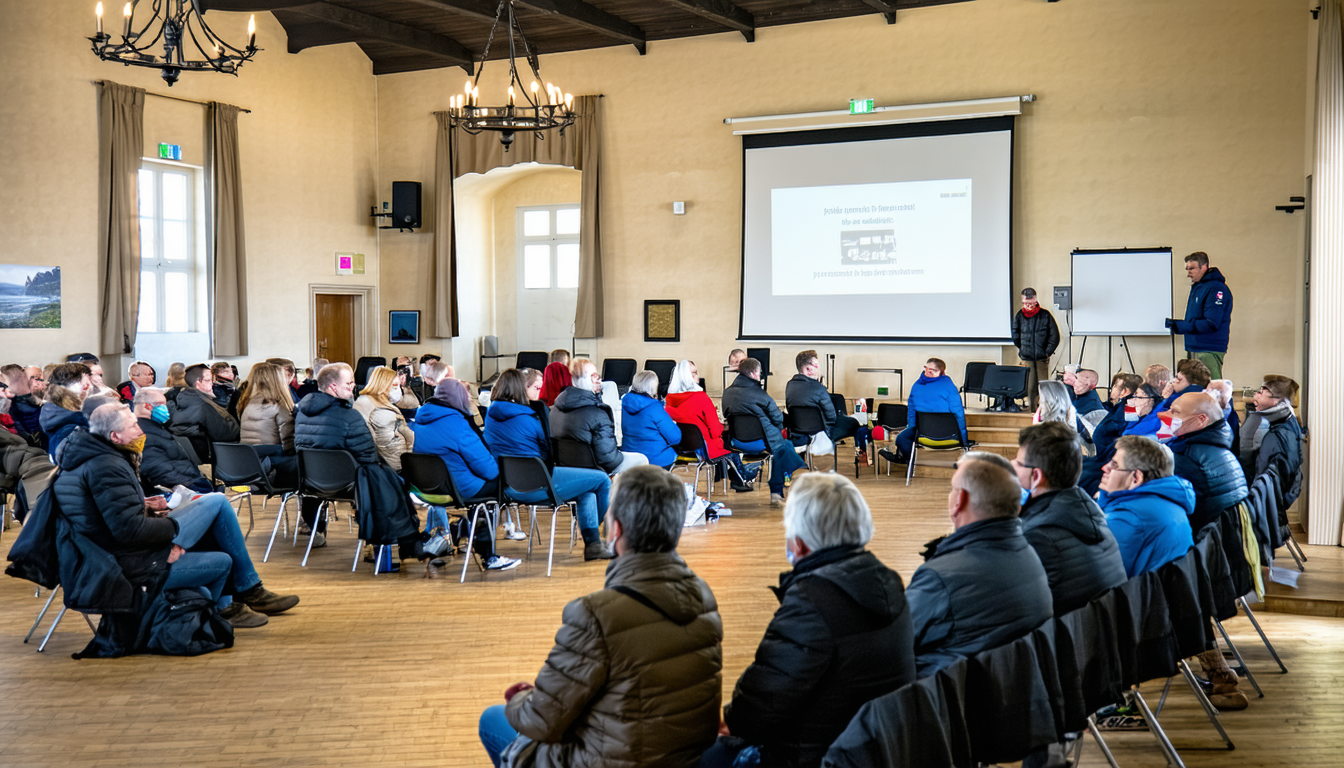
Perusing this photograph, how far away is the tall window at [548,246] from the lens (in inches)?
588

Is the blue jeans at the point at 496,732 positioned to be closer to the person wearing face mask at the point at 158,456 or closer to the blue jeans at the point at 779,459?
the person wearing face mask at the point at 158,456

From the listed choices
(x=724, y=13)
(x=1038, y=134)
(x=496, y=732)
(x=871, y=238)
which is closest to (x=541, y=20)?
(x=724, y=13)

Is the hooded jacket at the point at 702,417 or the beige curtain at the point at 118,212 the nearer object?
the hooded jacket at the point at 702,417

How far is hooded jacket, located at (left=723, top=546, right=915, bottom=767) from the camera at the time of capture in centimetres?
215

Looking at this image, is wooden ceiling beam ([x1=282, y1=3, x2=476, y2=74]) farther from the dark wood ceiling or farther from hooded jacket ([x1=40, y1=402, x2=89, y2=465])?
hooded jacket ([x1=40, y1=402, x2=89, y2=465])

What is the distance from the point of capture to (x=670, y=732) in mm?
2199

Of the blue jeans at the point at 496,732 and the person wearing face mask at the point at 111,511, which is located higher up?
the person wearing face mask at the point at 111,511

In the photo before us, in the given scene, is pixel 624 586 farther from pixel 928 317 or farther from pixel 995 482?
pixel 928 317

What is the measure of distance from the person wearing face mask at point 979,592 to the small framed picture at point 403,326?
12.9 metres

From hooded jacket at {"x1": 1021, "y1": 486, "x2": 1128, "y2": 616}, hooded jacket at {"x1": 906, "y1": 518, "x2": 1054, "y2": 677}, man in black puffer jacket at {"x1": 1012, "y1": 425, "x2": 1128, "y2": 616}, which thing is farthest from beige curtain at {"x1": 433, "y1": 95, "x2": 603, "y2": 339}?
hooded jacket at {"x1": 906, "y1": 518, "x2": 1054, "y2": 677}

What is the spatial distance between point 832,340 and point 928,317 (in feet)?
3.97

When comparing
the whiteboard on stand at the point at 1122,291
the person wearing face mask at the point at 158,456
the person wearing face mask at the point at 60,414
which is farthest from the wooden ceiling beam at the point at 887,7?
the person wearing face mask at the point at 60,414

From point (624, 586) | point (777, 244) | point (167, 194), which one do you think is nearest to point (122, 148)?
point (167, 194)

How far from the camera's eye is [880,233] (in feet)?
41.1
